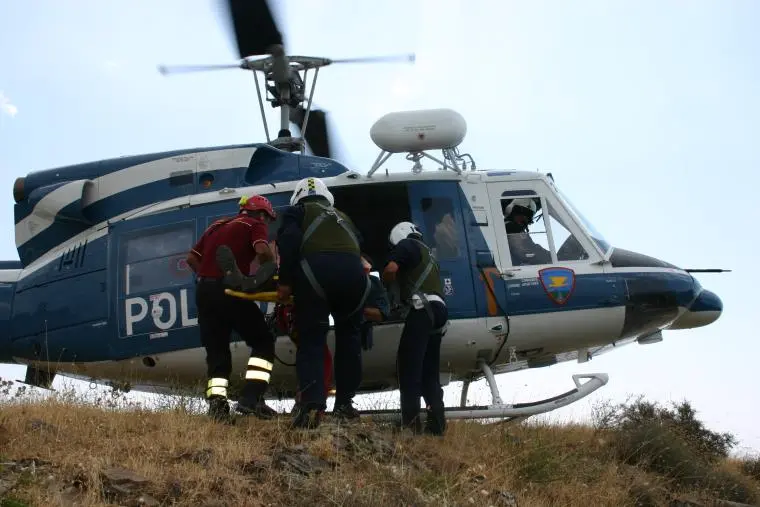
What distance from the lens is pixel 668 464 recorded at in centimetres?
895

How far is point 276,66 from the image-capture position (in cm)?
1162

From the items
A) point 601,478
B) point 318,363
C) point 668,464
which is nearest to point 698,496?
point 668,464

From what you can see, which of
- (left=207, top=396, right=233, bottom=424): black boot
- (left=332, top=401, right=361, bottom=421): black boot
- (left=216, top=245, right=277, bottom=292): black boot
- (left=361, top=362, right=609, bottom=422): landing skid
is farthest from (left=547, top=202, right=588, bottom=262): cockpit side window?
(left=207, top=396, right=233, bottom=424): black boot

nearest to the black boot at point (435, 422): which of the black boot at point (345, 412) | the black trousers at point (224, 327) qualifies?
the black boot at point (345, 412)

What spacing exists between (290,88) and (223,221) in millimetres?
3975

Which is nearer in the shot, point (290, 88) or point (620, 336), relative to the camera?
point (620, 336)

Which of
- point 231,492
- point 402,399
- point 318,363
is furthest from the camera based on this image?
point 402,399

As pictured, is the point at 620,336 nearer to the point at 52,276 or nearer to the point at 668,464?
the point at 668,464

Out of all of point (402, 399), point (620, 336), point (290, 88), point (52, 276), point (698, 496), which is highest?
point (290, 88)

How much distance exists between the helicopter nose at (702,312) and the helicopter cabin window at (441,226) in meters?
2.66

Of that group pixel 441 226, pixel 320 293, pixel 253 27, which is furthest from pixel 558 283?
pixel 253 27

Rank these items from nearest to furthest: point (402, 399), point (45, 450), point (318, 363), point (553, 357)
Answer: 1. point (45, 450)
2. point (318, 363)
3. point (402, 399)
4. point (553, 357)

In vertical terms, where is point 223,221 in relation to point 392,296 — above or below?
above

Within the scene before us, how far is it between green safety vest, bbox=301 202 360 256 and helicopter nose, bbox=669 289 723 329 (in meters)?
4.24
